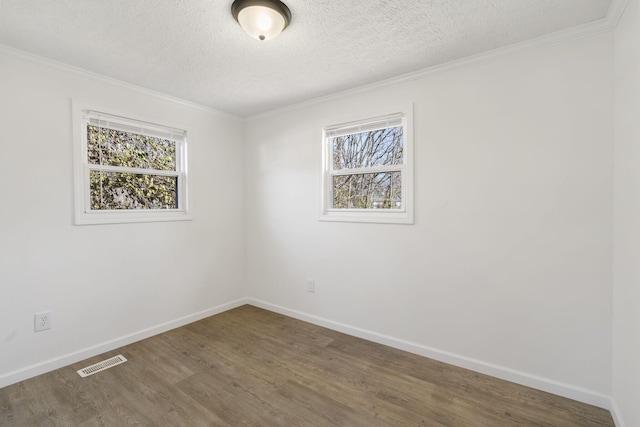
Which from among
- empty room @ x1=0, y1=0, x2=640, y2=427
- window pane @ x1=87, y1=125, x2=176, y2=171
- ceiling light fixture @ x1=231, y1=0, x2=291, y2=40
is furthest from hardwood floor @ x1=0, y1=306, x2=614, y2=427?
ceiling light fixture @ x1=231, y1=0, x2=291, y2=40

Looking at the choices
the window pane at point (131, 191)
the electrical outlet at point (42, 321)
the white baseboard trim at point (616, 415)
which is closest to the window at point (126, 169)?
the window pane at point (131, 191)

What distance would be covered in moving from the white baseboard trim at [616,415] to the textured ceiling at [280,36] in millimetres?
2375

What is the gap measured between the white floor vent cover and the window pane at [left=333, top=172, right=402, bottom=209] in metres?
2.40

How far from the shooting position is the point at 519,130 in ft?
7.11

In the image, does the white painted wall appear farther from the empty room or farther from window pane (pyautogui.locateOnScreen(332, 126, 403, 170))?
window pane (pyautogui.locateOnScreen(332, 126, 403, 170))

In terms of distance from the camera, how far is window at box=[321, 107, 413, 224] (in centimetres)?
274

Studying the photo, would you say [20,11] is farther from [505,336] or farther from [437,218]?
[505,336]

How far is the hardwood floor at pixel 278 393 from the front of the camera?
1.84 metres

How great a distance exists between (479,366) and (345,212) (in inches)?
69.0

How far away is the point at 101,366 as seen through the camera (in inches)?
95.3

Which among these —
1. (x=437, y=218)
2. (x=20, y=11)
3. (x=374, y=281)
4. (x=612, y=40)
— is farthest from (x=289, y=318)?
(x=612, y=40)

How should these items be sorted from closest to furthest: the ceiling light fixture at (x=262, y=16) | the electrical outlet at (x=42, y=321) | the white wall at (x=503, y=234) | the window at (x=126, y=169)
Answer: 1. the ceiling light fixture at (x=262, y=16)
2. the white wall at (x=503, y=234)
3. the electrical outlet at (x=42, y=321)
4. the window at (x=126, y=169)

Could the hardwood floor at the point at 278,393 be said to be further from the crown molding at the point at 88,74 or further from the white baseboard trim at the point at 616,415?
the crown molding at the point at 88,74

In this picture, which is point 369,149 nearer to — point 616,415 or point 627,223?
point 627,223
